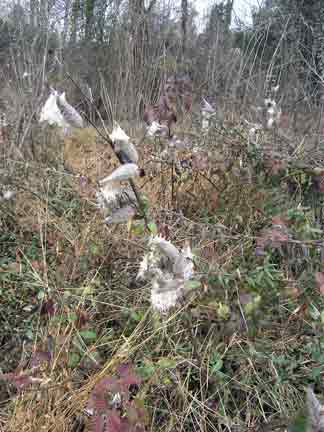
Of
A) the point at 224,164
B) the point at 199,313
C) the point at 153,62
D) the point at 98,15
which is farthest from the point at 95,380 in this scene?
the point at 98,15

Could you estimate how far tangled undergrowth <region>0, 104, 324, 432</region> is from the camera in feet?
3.28

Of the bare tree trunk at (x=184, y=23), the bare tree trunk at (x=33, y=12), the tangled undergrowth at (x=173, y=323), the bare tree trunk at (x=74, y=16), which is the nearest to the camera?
the tangled undergrowth at (x=173, y=323)

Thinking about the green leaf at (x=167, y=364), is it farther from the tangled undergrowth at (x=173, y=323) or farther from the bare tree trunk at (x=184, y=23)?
the bare tree trunk at (x=184, y=23)

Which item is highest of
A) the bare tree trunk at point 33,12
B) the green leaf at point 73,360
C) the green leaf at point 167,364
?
the bare tree trunk at point 33,12

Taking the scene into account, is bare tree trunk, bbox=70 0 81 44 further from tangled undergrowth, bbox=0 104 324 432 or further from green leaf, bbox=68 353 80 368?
green leaf, bbox=68 353 80 368

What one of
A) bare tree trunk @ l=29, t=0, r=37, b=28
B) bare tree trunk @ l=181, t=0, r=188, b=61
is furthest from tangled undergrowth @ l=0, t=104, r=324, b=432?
bare tree trunk @ l=181, t=0, r=188, b=61

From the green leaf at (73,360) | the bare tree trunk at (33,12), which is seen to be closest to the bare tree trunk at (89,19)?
the bare tree trunk at (33,12)

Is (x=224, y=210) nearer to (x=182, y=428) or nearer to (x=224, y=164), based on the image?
(x=224, y=164)

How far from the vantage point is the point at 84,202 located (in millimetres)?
1832

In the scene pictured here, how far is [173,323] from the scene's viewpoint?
119 cm

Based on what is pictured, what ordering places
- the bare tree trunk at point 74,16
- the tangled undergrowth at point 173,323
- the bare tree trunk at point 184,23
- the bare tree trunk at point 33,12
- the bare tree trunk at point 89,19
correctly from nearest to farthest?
the tangled undergrowth at point 173,323, the bare tree trunk at point 33,12, the bare tree trunk at point 74,16, the bare tree trunk at point 184,23, the bare tree trunk at point 89,19

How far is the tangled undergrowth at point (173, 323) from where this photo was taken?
3.28 feet

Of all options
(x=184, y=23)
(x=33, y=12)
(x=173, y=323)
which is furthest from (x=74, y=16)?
(x=173, y=323)

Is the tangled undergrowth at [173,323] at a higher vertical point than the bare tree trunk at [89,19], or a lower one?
lower
